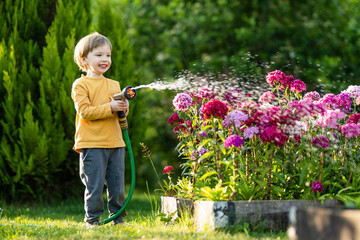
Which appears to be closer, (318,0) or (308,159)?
(308,159)

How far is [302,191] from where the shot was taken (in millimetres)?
3479

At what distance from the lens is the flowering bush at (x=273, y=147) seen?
3.26 m

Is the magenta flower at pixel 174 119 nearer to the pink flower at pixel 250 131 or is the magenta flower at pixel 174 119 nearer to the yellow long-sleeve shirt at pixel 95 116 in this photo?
the yellow long-sleeve shirt at pixel 95 116

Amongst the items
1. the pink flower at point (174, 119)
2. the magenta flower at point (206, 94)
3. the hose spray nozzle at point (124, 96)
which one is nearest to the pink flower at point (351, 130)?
the magenta flower at point (206, 94)

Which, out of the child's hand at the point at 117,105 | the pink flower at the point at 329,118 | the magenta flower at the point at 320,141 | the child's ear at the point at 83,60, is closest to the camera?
the pink flower at the point at 329,118

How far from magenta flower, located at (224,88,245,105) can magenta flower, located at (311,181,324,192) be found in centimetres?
84

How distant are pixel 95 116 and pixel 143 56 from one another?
5.84 m

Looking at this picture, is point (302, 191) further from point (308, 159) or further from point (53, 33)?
point (53, 33)

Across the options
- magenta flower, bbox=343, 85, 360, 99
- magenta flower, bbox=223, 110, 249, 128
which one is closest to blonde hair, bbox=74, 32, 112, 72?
magenta flower, bbox=223, 110, 249, 128

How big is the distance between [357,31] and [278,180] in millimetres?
6473

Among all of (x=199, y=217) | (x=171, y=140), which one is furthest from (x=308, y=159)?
(x=171, y=140)

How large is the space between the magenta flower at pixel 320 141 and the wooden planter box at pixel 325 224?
4.68ft

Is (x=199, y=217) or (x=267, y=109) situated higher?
(x=267, y=109)

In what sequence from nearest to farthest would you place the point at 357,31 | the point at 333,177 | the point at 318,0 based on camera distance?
the point at 333,177 < the point at 357,31 < the point at 318,0
